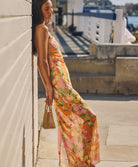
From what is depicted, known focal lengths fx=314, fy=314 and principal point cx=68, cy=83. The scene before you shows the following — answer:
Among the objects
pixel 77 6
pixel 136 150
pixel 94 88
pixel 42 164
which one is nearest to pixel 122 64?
pixel 94 88

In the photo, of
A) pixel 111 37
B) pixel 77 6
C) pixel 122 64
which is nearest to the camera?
pixel 122 64

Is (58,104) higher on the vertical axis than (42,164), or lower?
higher

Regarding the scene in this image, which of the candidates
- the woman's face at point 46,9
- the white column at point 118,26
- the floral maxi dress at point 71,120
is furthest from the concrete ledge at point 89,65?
the woman's face at point 46,9

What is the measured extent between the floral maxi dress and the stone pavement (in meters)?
0.59

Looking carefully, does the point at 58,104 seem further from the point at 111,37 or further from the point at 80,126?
the point at 111,37

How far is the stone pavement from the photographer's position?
4.02 meters

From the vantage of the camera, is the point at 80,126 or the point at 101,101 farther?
the point at 101,101

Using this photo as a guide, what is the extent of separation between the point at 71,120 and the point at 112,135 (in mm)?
1942

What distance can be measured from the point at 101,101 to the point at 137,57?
5.33ft

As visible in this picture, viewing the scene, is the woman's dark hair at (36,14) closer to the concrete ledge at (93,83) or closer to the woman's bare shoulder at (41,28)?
the woman's bare shoulder at (41,28)

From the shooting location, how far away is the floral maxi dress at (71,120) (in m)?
3.12

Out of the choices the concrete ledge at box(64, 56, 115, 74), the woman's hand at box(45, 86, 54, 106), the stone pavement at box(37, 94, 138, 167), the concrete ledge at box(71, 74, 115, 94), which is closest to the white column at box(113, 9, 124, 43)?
the concrete ledge at box(64, 56, 115, 74)

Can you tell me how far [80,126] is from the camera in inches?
127

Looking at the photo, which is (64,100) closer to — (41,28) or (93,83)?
(41,28)
